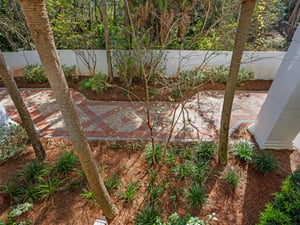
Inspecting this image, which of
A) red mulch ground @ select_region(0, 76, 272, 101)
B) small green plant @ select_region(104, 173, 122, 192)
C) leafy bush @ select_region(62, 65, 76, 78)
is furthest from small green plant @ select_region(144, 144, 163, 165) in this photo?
leafy bush @ select_region(62, 65, 76, 78)

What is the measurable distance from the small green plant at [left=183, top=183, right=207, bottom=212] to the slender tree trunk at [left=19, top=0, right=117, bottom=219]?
5.09 feet

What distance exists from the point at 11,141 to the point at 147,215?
12.0 ft

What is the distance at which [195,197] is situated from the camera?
292 cm

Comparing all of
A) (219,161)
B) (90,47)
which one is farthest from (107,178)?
(90,47)

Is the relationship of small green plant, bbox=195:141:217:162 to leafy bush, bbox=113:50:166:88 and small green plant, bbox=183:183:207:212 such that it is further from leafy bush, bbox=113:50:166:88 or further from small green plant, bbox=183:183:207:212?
leafy bush, bbox=113:50:166:88

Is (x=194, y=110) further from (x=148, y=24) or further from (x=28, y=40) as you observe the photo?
(x=28, y=40)

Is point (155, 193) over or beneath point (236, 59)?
beneath

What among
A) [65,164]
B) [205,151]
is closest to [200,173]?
[205,151]

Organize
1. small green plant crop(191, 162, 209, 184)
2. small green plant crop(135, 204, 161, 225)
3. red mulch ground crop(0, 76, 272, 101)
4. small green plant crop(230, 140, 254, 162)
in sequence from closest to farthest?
small green plant crop(135, 204, 161, 225) → small green plant crop(191, 162, 209, 184) → small green plant crop(230, 140, 254, 162) → red mulch ground crop(0, 76, 272, 101)

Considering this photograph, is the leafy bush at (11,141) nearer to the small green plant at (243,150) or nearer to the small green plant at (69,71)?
the small green plant at (69,71)

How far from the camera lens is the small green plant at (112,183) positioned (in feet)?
10.2

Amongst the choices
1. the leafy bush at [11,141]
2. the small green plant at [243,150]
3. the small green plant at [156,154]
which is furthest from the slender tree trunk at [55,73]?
the small green plant at [243,150]

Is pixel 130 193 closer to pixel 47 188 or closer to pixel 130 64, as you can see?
pixel 47 188

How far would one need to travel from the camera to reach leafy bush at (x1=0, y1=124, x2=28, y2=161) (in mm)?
3796
